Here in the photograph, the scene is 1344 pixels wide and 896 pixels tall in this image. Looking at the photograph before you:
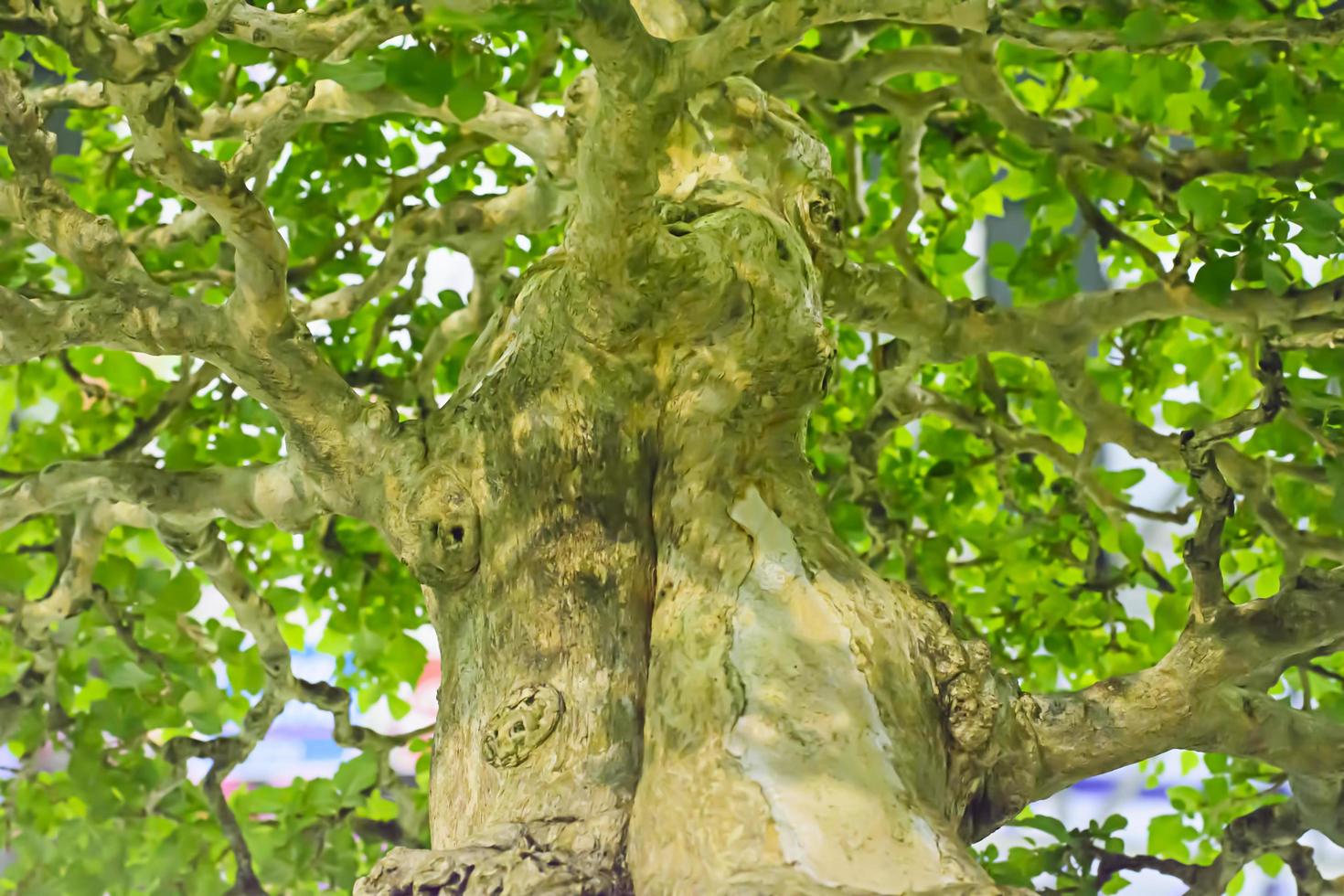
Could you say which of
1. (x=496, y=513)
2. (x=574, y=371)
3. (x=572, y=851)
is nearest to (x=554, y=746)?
(x=572, y=851)

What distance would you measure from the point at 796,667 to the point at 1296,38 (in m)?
0.87

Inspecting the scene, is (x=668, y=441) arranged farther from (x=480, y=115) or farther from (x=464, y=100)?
(x=480, y=115)

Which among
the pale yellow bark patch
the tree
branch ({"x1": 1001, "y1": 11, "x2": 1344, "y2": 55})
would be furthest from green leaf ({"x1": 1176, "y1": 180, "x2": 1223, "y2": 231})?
the pale yellow bark patch

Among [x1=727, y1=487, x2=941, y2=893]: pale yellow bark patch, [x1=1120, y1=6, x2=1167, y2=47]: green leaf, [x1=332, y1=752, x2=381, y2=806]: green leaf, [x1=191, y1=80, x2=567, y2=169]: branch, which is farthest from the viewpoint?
[x1=332, y1=752, x2=381, y2=806]: green leaf

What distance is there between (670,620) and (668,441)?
17 cm

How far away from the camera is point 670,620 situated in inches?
37.4

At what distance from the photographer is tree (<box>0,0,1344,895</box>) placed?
87 cm

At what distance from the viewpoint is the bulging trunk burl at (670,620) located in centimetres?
81

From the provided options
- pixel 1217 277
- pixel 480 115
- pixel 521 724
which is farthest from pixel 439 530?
pixel 1217 277

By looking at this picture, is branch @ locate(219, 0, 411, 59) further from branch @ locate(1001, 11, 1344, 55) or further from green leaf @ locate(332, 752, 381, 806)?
green leaf @ locate(332, 752, 381, 806)

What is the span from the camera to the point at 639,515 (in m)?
1.04

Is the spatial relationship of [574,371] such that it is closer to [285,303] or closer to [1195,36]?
[285,303]

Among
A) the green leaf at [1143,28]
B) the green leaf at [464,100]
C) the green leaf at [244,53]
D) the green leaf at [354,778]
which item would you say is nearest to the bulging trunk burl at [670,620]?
the green leaf at [464,100]

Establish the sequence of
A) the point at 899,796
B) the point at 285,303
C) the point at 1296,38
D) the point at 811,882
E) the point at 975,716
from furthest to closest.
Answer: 1. the point at 1296,38
2. the point at 285,303
3. the point at 975,716
4. the point at 899,796
5. the point at 811,882
